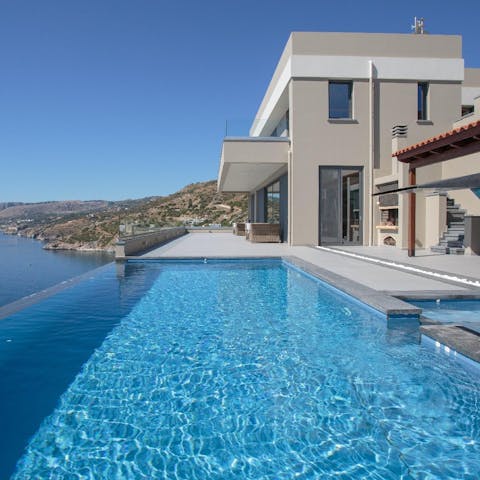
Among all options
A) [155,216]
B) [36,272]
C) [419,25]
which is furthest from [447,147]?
[155,216]

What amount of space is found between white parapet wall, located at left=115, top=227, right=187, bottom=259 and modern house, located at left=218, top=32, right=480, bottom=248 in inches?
168

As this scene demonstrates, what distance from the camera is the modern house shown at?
14680mm

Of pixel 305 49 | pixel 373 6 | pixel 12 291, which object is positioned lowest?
pixel 12 291

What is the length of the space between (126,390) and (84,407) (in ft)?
1.27

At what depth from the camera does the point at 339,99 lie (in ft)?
49.8

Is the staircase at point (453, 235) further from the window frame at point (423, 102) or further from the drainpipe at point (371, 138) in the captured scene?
the window frame at point (423, 102)

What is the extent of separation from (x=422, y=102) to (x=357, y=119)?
2729mm

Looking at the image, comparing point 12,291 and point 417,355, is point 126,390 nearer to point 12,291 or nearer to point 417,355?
point 417,355

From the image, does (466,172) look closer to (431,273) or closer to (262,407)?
(431,273)

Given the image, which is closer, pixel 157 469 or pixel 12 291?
pixel 157 469

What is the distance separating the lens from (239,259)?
39.5 ft

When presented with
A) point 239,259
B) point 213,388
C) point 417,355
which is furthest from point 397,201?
point 213,388

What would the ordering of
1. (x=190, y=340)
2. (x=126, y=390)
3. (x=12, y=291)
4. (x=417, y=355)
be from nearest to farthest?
(x=126, y=390) → (x=417, y=355) → (x=190, y=340) → (x=12, y=291)

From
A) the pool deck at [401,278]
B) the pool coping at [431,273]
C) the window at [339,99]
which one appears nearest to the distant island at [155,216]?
the window at [339,99]
